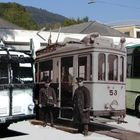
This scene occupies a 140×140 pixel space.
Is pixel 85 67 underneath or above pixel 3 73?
above

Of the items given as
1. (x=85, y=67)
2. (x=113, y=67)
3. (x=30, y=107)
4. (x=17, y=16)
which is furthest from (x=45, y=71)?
(x=17, y=16)

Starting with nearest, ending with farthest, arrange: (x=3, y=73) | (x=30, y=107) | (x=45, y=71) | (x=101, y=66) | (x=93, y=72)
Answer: (x=3, y=73) < (x=30, y=107) < (x=93, y=72) < (x=101, y=66) < (x=45, y=71)

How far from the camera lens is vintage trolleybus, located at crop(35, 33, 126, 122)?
1767 cm

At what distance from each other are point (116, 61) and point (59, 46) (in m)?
2.39

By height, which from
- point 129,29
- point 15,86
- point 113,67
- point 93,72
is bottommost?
point 15,86

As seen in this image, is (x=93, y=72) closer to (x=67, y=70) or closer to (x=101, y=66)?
(x=101, y=66)

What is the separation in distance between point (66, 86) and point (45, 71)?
1.87m

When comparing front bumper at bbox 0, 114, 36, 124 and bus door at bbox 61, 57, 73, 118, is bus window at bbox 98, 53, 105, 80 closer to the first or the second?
bus door at bbox 61, 57, 73, 118

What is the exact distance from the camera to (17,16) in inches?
3359

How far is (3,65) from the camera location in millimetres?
15367

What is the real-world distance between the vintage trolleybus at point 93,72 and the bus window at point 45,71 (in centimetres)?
21

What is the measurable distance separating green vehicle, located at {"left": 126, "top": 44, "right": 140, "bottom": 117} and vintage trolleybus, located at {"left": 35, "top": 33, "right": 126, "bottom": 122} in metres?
4.66

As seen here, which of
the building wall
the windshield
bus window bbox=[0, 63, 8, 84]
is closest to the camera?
bus window bbox=[0, 63, 8, 84]

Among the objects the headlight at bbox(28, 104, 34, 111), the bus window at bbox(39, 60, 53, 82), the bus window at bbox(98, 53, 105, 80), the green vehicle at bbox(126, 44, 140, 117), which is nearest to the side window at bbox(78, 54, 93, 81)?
the bus window at bbox(98, 53, 105, 80)
